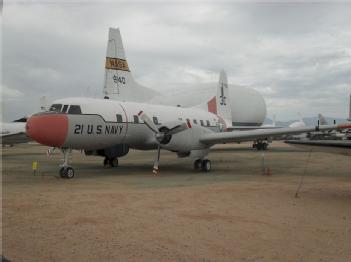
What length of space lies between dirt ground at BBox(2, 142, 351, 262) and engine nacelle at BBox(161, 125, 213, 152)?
4.73 meters

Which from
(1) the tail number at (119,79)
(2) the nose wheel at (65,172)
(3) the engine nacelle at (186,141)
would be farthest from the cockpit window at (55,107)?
(1) the tail number at (119,79)

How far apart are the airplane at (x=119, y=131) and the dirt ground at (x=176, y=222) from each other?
8.18 feet

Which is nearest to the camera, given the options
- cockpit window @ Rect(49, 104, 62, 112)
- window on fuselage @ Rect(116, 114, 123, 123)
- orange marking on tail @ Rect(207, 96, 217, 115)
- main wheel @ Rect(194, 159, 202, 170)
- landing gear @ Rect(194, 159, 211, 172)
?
cockpit window @ Rect(49, 104, 62, 112)

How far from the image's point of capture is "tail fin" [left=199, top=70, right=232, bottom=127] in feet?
85.8

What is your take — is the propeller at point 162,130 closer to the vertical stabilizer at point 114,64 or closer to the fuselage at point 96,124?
the fuselage at point 96,124

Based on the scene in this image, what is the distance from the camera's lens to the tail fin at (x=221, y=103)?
26.1m

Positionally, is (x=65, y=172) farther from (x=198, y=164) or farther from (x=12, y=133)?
(x=12, y=133)

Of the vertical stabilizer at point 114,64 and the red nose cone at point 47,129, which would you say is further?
the vertical stabilizer at point 114,64

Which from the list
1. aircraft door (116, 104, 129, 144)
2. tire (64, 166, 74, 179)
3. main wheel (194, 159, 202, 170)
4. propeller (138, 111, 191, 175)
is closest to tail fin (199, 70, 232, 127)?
main wheel (194, 159, 202, 170)

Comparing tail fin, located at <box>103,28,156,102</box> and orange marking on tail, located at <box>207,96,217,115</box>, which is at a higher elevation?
tail fin, located at <box>103,28,156,102</box>

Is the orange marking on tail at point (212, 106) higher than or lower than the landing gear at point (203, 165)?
higher

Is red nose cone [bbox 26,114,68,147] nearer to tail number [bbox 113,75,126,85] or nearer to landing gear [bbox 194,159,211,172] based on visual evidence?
landing gear [bbox 194,159,211,172]

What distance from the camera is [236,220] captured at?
768 centimetres

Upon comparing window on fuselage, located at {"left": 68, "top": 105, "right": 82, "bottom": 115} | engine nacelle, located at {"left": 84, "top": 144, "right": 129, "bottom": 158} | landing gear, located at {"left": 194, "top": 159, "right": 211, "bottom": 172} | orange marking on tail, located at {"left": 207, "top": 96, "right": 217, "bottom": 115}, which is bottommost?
landing gear, located at {"left": 194, "top": 159, "right": 211, "bottom": 172}
